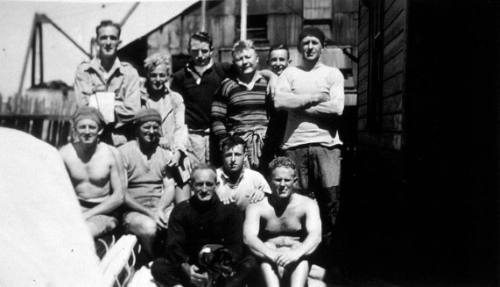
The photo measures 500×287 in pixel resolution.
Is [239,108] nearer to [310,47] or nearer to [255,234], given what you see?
[310,47]

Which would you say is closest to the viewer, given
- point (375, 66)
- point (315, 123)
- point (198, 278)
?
point (198, 278)

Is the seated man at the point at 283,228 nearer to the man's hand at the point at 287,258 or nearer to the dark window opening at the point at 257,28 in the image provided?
the man's hand at the point at 287,258

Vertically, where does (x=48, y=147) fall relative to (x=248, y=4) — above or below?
below

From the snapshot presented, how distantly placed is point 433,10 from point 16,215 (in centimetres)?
249

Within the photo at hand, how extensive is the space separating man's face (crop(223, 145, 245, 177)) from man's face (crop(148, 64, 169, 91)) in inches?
23.4

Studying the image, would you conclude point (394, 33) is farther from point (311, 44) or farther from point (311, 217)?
point (311, 217)

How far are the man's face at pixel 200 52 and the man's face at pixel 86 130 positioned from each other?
0.74 meters

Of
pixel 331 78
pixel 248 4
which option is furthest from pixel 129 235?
pixel 248 4

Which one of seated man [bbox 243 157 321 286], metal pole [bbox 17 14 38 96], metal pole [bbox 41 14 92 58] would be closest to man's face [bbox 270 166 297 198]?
seated man [bbox 243 157 321 286]

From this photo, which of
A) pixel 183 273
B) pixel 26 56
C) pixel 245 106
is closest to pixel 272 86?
pixel 245 106

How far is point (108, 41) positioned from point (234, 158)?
983mm

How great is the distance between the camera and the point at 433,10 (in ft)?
9.65

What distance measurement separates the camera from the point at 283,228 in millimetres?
2697

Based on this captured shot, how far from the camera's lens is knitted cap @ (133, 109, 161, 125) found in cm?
301
